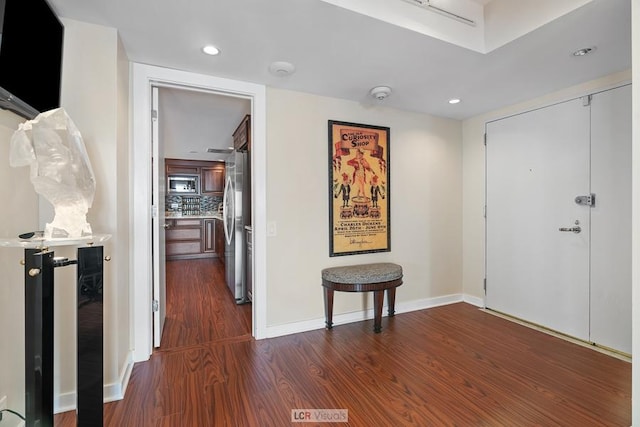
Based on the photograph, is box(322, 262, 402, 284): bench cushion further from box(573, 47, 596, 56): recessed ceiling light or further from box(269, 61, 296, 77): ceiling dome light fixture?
box(573, 47, 596, 56): recessed ceiling light

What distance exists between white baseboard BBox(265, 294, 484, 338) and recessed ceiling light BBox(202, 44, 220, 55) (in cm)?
217

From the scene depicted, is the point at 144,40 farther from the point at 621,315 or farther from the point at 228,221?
the point at 621,315

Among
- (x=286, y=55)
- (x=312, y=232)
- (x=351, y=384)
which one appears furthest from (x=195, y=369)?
(x=286, y=55)

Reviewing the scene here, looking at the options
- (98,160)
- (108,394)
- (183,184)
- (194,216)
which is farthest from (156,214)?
(183,184)

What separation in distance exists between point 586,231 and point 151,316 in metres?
3.58

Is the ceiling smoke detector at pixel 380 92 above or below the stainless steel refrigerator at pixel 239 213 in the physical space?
above

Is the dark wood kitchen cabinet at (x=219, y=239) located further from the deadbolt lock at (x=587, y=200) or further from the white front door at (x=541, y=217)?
the deadbolt lock at (x=587, y=200)

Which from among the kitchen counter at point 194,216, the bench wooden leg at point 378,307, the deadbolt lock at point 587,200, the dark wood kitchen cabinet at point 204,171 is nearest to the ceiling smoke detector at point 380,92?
the bench wooden leg at point 378,307

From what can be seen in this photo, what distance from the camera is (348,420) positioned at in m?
1.58

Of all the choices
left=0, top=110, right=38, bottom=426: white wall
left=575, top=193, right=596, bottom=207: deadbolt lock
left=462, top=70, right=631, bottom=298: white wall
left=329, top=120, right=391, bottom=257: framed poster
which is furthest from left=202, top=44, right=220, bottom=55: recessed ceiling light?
left=575, top=193, right=596, bottom=207: deadbolt lock

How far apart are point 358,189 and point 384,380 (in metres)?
1.69

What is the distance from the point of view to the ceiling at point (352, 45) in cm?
160

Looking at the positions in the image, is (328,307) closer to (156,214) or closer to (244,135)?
(156,214)

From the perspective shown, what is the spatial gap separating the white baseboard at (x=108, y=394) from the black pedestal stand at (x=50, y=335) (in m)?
0.72
